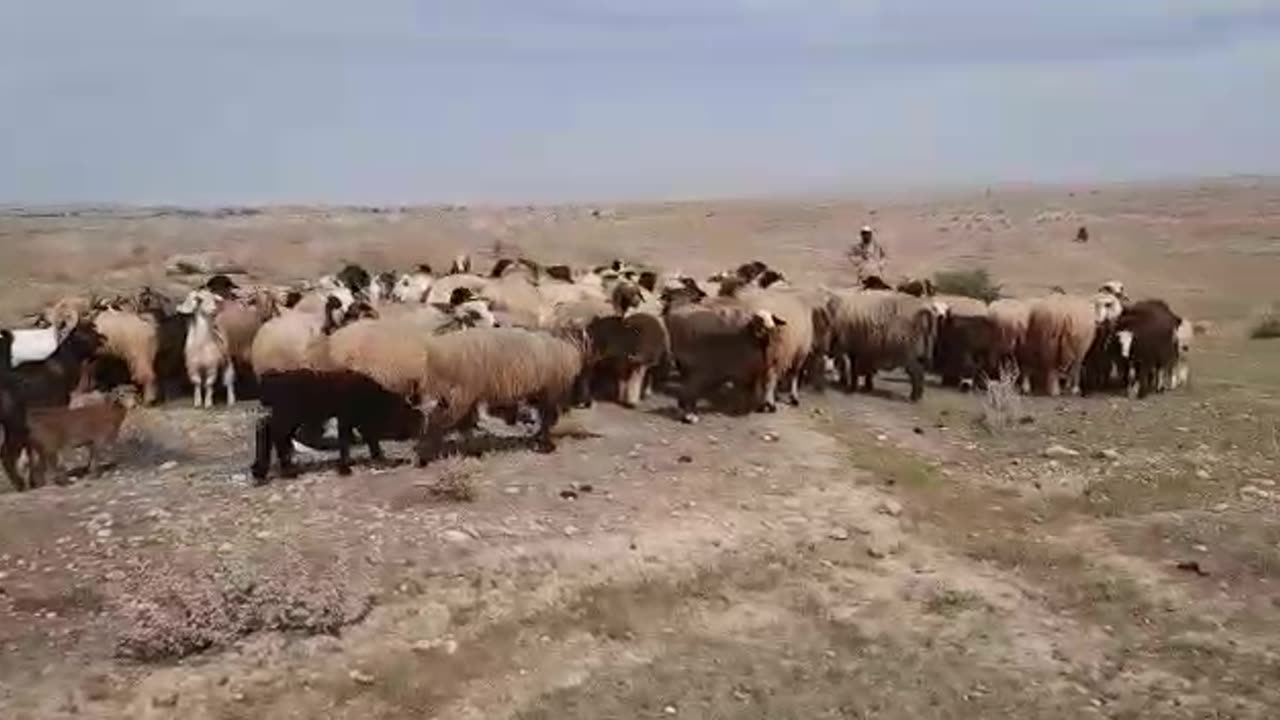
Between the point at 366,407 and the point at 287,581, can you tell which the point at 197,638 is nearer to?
the point at 287,581

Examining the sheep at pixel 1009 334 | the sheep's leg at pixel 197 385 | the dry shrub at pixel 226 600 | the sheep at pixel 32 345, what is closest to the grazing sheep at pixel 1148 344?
the sheep at pixel 1009 334

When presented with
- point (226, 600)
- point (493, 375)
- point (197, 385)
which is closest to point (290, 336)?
point (197, 385)

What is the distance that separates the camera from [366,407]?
10.2m

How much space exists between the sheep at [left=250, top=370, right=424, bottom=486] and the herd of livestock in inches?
0.6

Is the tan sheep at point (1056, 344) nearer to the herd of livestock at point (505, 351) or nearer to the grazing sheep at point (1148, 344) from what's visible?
the herd of livestock at point (505, 351)

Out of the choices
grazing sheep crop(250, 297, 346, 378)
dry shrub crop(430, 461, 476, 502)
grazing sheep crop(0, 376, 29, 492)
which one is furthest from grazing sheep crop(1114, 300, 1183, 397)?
grazing sheep crop(0, 376, 29, 492)

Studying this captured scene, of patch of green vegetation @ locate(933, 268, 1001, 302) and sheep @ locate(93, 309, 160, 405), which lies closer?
sheep @ locate(93, 309, 160, 405)

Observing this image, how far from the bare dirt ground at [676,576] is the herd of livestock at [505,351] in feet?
1.82

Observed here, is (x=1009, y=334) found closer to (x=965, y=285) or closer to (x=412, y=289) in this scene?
(x=412, y=289)

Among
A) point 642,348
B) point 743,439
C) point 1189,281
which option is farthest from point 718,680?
point 1189,281

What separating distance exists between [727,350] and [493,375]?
3.39m

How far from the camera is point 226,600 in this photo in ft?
23.9

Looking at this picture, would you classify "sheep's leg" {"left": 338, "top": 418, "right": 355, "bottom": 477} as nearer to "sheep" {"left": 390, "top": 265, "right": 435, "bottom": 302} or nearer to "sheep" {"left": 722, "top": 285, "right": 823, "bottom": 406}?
"sheep" {"left": 722, "top": 285, "right": 823, "bottom": 406}

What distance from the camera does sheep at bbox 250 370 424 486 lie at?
32.7ft
